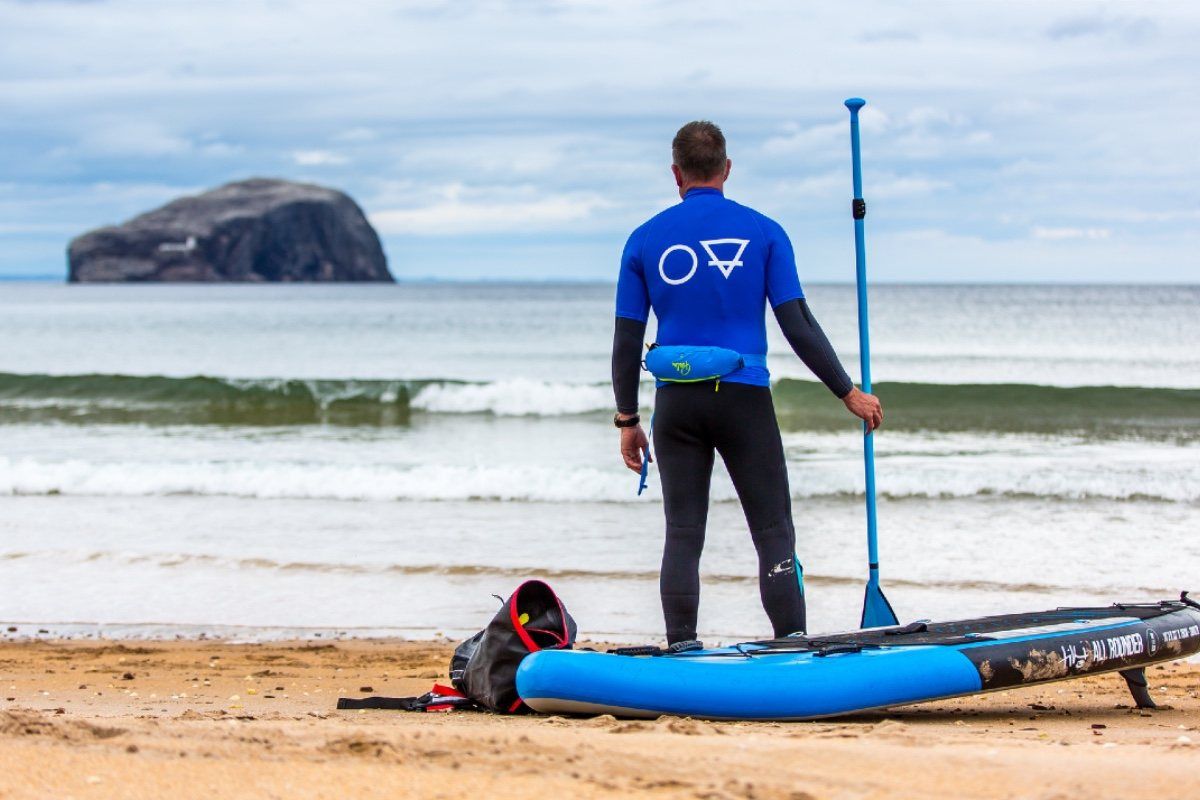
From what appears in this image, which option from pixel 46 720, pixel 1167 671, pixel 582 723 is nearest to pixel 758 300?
pixel 582 723

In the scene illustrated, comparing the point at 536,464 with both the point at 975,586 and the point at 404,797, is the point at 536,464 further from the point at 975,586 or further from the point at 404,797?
the point at 404,797

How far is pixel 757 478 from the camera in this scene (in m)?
4.31

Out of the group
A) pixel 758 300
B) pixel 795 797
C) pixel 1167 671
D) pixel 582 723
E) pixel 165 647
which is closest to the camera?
pixel 795 797

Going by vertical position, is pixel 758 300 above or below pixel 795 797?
above

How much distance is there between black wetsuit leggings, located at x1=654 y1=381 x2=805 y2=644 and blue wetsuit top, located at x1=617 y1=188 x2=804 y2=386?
0.48 feet

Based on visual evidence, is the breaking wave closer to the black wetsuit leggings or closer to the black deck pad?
the black deck pad

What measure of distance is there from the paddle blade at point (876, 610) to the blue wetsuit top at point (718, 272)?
3.81 feet

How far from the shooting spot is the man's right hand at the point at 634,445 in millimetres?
4387

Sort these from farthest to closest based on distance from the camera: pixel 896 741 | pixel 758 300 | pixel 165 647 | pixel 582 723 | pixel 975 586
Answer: pixel 975 586
pixel 165 647
pixel 758 300
pixel 582 723
pixel 896 741

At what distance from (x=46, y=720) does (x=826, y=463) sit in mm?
10837

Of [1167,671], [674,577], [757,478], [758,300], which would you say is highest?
[758,300]

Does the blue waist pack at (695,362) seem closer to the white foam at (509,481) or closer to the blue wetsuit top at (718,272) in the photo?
the blue wetsuit top at (718,272)

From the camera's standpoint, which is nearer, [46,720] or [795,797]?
[795,797]

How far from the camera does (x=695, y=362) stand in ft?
13.8
